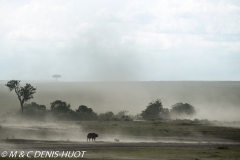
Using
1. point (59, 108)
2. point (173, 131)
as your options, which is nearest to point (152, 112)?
point (59, 108)

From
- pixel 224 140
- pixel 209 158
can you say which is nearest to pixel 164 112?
pixel 224 140

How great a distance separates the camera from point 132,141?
188 feet

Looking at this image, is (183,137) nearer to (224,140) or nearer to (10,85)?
(224,140)

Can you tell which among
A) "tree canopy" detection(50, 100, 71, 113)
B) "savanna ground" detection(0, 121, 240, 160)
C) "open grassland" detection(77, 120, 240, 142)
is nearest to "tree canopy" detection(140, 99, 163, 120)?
"tree canopy" detection(50, 100, 71, 113)

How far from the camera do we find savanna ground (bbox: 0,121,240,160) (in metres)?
44.0

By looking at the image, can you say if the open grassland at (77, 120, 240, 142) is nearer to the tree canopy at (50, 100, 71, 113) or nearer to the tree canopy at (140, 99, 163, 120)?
the tree canopy at (50, 100, 71, 113)

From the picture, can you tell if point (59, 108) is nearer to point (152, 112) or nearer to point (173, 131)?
point (152, 112)

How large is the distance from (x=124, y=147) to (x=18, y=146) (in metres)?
11.8

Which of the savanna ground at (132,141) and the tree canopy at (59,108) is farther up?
the tree canopy at (59,108)

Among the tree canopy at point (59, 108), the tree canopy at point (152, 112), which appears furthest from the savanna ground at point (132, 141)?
the tree canopy at point (152, 112)

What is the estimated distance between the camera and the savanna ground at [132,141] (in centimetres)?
4403

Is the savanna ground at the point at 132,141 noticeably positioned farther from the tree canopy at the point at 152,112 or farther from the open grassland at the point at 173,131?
the tree canopy at the point at 152,112

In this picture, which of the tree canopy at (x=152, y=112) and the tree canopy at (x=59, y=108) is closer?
the tree canopy at (x=59, y=108)

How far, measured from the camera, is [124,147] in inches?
1949
